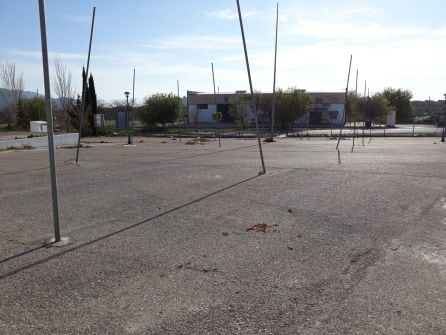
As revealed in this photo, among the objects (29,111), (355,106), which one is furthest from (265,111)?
(29,111)

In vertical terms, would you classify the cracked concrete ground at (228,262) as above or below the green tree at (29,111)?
below

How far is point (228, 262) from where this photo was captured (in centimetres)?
497

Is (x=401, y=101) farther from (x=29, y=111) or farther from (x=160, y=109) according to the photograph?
(x=29, y=111)

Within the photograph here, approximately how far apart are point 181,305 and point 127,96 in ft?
95.4

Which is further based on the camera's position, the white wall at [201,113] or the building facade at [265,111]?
the white wall at [201,113]

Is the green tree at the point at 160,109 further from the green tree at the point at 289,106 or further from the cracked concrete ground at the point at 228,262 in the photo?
the cracked concrete ground at the point at 228,262

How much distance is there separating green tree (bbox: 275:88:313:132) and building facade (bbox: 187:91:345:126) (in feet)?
15.4

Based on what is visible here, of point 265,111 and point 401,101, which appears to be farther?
point 401,101

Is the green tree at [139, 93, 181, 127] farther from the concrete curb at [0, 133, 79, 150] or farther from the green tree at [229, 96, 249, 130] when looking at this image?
the concrete curb at [0, 133, 79, 150]

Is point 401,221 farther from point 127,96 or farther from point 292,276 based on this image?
point 127,96

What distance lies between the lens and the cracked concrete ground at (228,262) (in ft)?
11.8

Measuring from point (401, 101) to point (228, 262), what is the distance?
3364 inches

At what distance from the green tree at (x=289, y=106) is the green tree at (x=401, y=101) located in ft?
106

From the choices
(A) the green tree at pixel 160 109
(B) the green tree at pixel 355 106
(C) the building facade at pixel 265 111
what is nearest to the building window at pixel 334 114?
(C) the building facade at pixel 265 111
